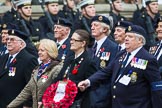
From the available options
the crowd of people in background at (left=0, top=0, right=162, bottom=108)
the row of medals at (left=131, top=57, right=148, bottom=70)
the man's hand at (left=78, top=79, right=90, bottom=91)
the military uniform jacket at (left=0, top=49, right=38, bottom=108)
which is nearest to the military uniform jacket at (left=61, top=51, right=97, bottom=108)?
the crowd of people in background at (left=0, top=0, right=162, bottom=108)

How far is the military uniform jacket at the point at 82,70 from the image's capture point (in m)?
11.8

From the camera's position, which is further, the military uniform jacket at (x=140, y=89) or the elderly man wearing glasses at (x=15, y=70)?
the elderly man wearing glasses at (x=15, y=70)

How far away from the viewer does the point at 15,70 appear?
12.9 meters

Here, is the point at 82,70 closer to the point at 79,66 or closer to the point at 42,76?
the point at 79,66

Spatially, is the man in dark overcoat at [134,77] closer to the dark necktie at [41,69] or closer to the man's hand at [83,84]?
the man's hand at [83,84]

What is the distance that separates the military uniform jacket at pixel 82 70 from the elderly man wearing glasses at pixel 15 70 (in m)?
1.08

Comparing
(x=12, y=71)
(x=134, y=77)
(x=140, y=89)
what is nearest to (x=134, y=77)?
(x=134, y=77)

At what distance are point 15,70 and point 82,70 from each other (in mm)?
1500

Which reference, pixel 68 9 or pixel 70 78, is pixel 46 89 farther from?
pixel 68 9

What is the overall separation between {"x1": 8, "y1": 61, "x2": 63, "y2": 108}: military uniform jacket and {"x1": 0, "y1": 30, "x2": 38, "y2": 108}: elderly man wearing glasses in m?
0.61

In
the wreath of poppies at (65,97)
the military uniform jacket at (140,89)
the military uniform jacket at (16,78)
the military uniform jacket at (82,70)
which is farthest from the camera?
the military uniform jacket at (16,78)

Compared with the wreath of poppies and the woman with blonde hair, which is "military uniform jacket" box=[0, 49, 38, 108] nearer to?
the woman with blonde hair

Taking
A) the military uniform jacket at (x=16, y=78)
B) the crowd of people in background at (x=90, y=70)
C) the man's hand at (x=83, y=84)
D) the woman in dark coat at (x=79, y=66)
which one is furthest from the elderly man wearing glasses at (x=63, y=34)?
the man's hand at (x=83, y=84)

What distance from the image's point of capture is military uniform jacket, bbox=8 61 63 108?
39.4 feet
